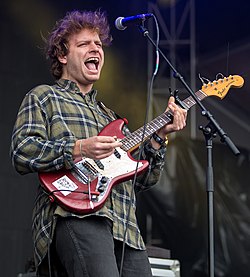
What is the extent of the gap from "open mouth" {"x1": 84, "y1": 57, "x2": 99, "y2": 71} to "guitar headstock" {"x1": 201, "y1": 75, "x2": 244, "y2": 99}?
530 millimetres

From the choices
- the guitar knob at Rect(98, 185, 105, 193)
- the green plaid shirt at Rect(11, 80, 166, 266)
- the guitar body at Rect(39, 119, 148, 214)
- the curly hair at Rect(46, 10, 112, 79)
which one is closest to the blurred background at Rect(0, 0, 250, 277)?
the curly hair at Rect(46, 10, 112, 79)

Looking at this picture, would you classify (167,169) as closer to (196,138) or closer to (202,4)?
(196,138)

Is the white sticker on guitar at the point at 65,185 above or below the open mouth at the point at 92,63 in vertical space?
below

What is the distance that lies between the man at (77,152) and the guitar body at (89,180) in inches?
1.4

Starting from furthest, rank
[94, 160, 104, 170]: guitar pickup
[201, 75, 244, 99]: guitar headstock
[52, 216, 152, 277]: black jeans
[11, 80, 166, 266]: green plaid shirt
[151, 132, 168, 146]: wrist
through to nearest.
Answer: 1. [201, 75, 244, 99]: guitar headstock
2. [151, 132, 168, 146]: wrist
3. [94, 160, 104, 170]: guitar pickup
4. [11, 80, 166, 266]: green plaid shirt
5. [52, 216, 152, 277]: black jeans

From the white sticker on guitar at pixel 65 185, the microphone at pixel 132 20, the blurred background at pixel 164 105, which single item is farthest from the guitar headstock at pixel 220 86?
the blurred background at pixel 164 105

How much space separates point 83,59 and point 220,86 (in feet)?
2.30

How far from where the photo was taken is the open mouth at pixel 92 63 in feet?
9.14

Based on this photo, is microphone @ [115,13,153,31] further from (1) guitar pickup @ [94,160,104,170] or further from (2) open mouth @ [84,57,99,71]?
(1) guitar pickup @ [94,160,104,170]

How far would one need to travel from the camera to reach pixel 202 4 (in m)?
5.16

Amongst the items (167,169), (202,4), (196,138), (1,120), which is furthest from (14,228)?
(202,4)

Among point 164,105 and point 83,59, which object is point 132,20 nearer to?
point 83,59

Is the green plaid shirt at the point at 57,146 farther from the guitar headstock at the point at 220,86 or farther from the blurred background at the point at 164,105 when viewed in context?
the blurred background at the point at 164,105

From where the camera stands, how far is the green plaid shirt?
2.38 meters
